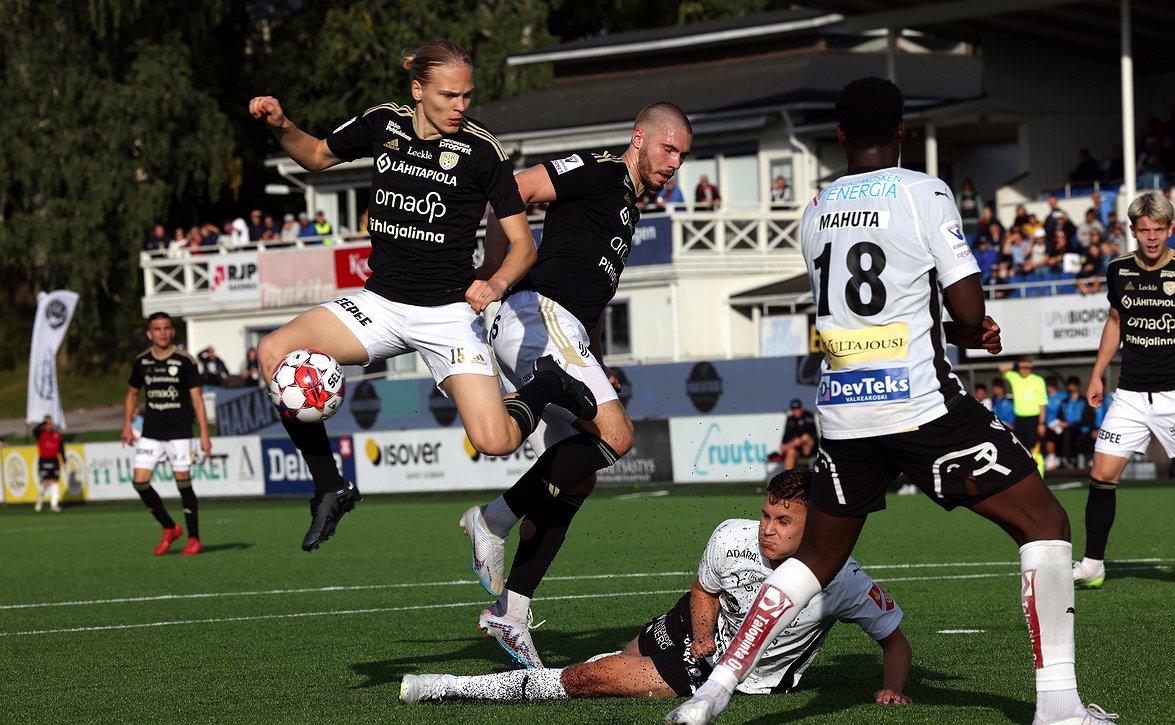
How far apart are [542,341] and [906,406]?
8.83 feet

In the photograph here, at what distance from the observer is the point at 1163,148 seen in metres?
29.1

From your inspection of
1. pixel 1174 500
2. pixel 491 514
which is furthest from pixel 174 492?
pixel 491 514

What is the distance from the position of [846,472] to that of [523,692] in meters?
1.92

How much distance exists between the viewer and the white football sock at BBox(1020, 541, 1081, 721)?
219 inches

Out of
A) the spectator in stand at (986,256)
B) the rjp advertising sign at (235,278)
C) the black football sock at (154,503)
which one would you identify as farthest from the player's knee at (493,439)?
the rjp advertising sign at (235,278)

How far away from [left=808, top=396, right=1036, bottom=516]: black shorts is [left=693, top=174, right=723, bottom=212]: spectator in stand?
30.2 meters

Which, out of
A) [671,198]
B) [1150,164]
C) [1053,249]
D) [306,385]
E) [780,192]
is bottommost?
[306,385]

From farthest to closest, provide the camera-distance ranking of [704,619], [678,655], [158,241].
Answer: [158,241] → [678,655] → [704,619]

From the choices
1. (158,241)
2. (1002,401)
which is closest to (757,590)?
(1002,401)

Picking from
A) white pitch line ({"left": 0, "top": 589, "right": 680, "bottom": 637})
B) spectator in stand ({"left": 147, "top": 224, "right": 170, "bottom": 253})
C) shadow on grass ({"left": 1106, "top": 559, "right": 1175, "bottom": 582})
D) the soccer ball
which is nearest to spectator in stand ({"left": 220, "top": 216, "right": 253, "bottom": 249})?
spectator in stand ({"left": 147, "top": 224, "right": 170, "bottom": 253})

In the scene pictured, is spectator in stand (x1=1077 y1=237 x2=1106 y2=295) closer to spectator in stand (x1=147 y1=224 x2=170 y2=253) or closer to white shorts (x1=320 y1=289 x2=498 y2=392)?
white shorts (x1=320 y1=289 x2=498 y2=392)

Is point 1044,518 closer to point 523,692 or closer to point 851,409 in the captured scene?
point 851,409

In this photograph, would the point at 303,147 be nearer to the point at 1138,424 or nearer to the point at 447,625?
the point at 447,625

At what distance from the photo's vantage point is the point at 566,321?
26.2ft
